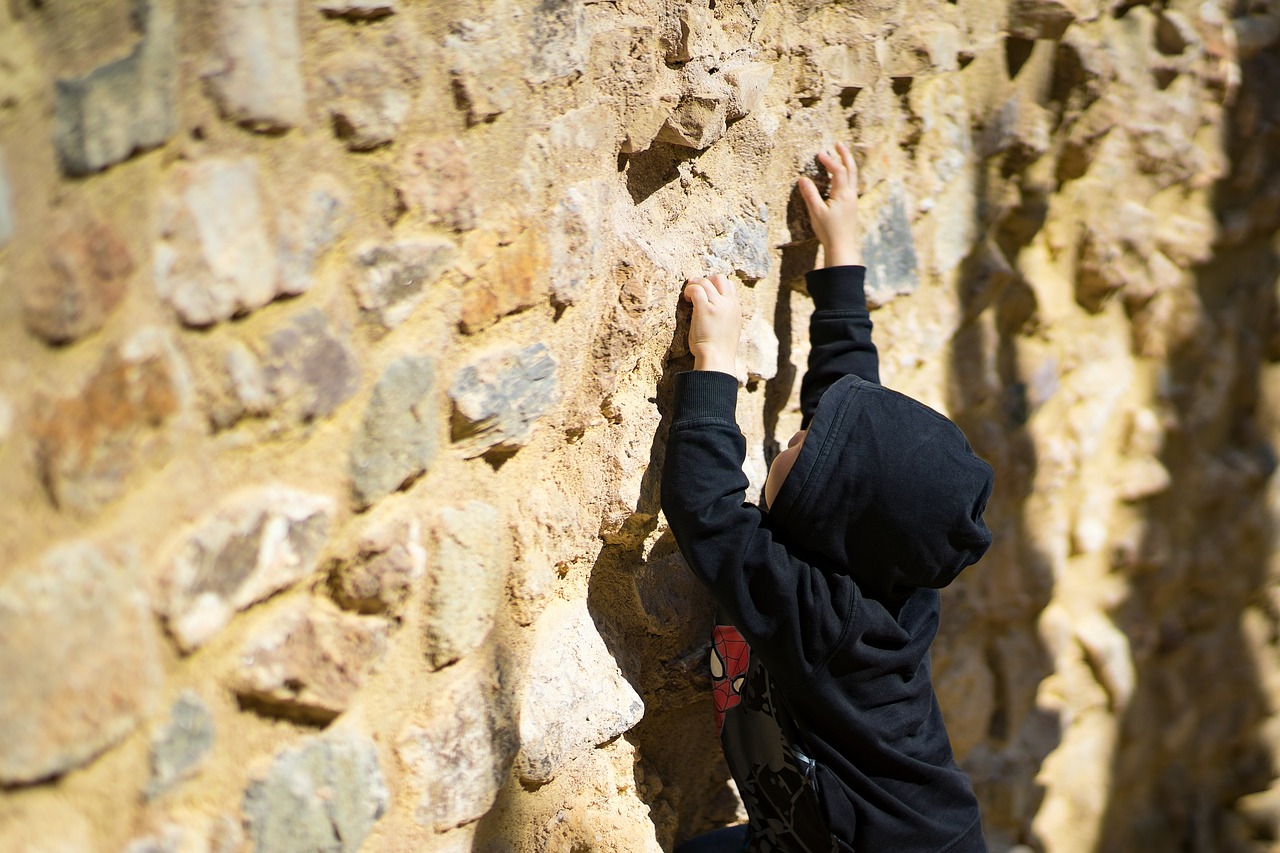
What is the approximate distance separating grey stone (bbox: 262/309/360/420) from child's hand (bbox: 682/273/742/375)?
1.62 ft

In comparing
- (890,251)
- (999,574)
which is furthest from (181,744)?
(999,574)

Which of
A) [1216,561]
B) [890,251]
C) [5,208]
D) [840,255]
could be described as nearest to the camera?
[5,208]

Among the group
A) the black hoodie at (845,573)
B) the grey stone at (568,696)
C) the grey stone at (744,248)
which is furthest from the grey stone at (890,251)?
the grey stone at (568,696)

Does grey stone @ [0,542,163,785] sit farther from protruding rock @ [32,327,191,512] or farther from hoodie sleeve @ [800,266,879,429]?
hoodie sleeve @ [800,266,879,429]

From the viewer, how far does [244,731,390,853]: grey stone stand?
35.0 inches

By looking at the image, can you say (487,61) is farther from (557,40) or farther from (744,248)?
(744,248)

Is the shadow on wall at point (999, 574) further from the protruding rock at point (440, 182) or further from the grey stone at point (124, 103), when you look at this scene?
the grey stone at point (124, 103)

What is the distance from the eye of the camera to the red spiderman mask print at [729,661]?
4.73 feet

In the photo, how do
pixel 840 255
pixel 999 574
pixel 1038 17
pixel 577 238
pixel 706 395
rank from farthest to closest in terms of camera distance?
pixel 999 574 → pixel 1038 17 → pixel 840 255 → pixel 706 395 → pixel 577 238

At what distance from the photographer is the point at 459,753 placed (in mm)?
1077

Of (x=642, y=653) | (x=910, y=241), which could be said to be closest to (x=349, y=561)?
(x=642, y=653)

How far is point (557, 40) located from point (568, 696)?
729 mm

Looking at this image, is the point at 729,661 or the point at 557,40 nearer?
the point at 557,40

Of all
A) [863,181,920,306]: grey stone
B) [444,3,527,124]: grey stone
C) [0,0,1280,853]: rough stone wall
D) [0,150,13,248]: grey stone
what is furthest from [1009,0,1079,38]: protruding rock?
[0,150,13,248]: grey stone
